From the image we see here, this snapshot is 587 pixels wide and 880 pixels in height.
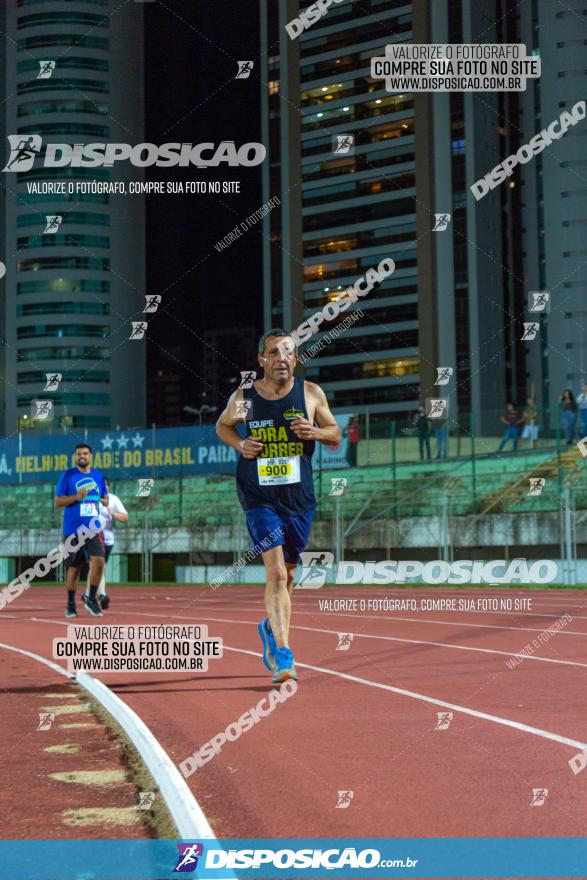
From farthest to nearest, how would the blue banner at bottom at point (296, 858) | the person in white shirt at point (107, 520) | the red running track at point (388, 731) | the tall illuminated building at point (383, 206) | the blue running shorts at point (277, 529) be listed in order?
the tall illuminated building at point (383, 206) < the person in white shirt at point (107, 520) < the blue running shorts at point (277, 529) < the red running track at point (388, 731) < the blue banner at bottom at point (296, 858)

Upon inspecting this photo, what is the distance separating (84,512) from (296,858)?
10.3m

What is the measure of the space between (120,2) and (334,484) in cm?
11128

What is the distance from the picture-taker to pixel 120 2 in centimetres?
12675

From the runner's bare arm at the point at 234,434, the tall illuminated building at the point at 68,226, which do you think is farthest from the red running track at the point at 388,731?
the tall illuminated building at the point at 68,226

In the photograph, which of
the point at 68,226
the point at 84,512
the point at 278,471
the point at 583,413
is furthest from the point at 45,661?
the point at 68,226

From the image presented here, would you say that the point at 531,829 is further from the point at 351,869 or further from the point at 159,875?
the point at 159,875

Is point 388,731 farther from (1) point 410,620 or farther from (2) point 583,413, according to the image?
(2) point 583,413

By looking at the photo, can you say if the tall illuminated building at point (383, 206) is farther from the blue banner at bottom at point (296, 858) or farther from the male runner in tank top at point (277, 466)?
the blue banner at bottom at point (296, 858)

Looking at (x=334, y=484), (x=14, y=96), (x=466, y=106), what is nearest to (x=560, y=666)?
(x=334, y=484)

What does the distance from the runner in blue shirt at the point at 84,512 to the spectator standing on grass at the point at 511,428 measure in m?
18.2

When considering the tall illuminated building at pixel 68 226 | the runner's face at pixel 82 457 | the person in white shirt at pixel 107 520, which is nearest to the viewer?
the runner's face at pixel 82 457

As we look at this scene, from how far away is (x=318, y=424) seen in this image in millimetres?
7488

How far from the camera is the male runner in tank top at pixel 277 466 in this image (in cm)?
712

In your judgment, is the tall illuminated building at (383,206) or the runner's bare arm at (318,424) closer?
the runner's bare arm at (318,424)
